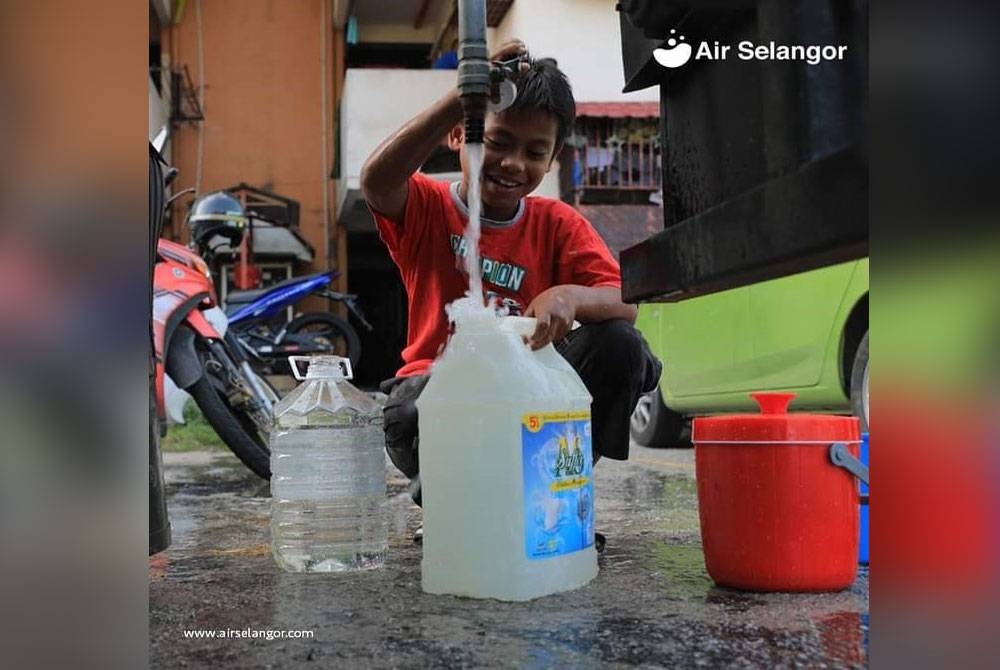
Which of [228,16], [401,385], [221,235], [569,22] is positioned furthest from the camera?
[569,22]

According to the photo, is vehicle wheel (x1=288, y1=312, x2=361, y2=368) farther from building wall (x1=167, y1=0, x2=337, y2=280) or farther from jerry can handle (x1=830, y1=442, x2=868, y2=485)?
jerry can handle (x1=830, y1=442, x2=868, y2=485)

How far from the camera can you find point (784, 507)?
1.44 m

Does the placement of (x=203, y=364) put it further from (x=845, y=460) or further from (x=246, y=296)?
(x=845, y=460)

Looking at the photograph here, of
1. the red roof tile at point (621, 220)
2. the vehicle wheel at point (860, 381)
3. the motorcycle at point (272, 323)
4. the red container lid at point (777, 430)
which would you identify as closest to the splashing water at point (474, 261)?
the red container lid at point (777, 430)

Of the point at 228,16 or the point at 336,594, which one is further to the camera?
the point at 228,16

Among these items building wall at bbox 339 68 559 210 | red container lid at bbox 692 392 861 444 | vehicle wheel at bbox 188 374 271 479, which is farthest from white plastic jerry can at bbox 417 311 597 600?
vehicle wheel at bbox 188 374 271 479

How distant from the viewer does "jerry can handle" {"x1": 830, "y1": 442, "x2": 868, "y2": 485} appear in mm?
1438

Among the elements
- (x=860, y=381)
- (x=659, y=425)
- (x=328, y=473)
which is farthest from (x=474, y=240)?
(x=659, y=425)

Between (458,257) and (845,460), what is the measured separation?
2.68ft

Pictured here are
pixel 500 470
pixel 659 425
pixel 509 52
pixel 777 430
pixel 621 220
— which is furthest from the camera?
pixel 621 220

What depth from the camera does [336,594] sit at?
1.42 m

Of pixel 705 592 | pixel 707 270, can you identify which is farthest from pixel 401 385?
pixel 707 270
